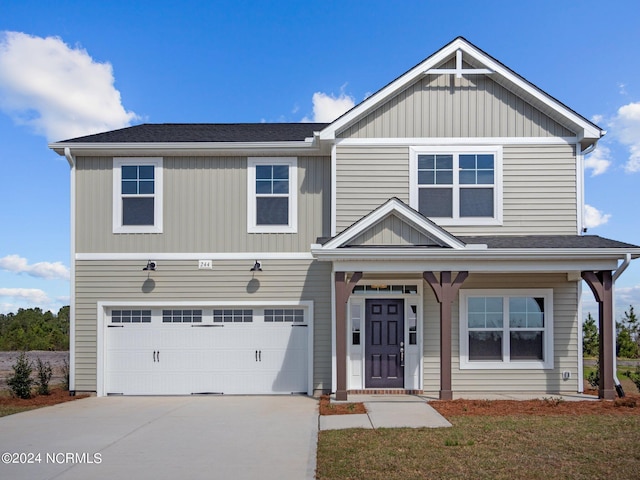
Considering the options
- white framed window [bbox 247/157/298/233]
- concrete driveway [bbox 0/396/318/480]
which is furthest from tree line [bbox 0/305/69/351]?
white framed window [bbox 247/157/298/233]

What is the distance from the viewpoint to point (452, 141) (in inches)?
543

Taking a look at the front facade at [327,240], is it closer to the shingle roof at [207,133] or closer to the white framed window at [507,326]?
the white framed window at [507,326]

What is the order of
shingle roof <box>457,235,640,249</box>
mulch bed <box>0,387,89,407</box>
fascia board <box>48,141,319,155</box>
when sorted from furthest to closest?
fascia board <box>48,141,319,155</box>, mulch bed <box>0,387,89,407</box>, shingle roof <box>457,235,640,249</box>

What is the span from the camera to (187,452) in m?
8.33

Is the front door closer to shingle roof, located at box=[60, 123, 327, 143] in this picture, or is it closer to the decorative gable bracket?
shingle roof, located at box=[60, 123, 327, 143]

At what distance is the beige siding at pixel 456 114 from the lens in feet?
45.4

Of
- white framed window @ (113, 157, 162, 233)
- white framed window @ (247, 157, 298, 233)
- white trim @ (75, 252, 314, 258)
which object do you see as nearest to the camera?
white trim @ (75, 252, 314, 258)

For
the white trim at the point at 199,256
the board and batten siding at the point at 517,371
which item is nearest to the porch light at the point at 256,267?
the white trim at the point at 199,256

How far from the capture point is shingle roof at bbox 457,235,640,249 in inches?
489

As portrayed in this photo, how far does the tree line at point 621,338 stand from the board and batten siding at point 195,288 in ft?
39.9

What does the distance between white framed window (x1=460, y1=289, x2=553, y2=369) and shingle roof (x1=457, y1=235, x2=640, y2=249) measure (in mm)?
1259

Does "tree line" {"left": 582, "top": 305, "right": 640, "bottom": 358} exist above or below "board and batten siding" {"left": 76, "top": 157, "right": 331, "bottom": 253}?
below

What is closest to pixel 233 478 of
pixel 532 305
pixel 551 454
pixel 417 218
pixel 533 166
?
pixel 551 454

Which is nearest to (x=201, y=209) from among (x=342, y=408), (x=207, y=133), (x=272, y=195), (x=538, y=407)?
(x=272, y=195)
